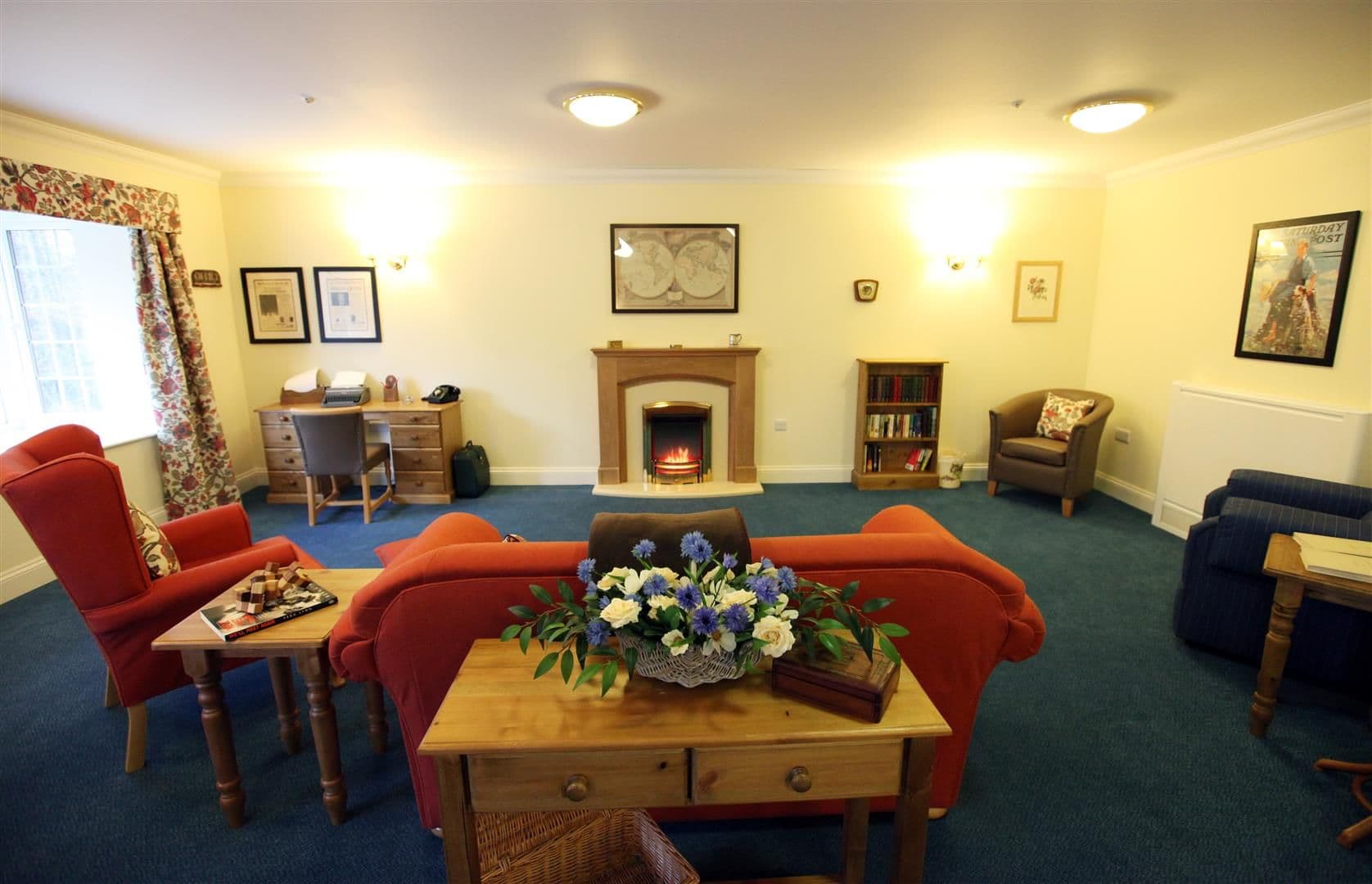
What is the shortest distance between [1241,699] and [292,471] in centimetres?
580

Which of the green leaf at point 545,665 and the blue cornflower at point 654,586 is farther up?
the blue cornflower at point 654,586

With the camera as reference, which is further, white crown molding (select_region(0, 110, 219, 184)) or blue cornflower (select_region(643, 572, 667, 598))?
white crown molding (select_region(0, 110, 219, 184))

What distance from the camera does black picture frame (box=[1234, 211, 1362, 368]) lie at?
337 cm

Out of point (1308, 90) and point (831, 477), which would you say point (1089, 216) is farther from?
point (831, 477)

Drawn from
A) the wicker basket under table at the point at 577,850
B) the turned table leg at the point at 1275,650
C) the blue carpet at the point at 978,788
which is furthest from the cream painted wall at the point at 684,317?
the wicker basket under table at the point at 577,850

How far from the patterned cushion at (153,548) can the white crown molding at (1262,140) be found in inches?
228

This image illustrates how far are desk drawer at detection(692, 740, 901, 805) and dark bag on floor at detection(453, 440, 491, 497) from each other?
404cm

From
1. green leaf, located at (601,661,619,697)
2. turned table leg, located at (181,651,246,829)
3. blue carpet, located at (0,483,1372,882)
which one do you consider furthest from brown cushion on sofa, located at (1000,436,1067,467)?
turned table leg, located at (181,651,246,829)

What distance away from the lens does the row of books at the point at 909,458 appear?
523 cm

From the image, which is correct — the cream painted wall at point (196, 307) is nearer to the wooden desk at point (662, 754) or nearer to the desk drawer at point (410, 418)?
the desk drawer at point (410, 418)

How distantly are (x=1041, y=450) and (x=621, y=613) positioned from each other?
4309 millimetres

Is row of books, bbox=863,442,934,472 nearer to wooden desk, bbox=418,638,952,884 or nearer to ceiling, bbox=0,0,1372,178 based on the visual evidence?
ceiling, bbox=0,0,1372,178

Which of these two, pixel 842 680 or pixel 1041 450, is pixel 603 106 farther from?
pixel 1041 450

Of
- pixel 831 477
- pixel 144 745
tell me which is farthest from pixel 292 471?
pixel 831 477
